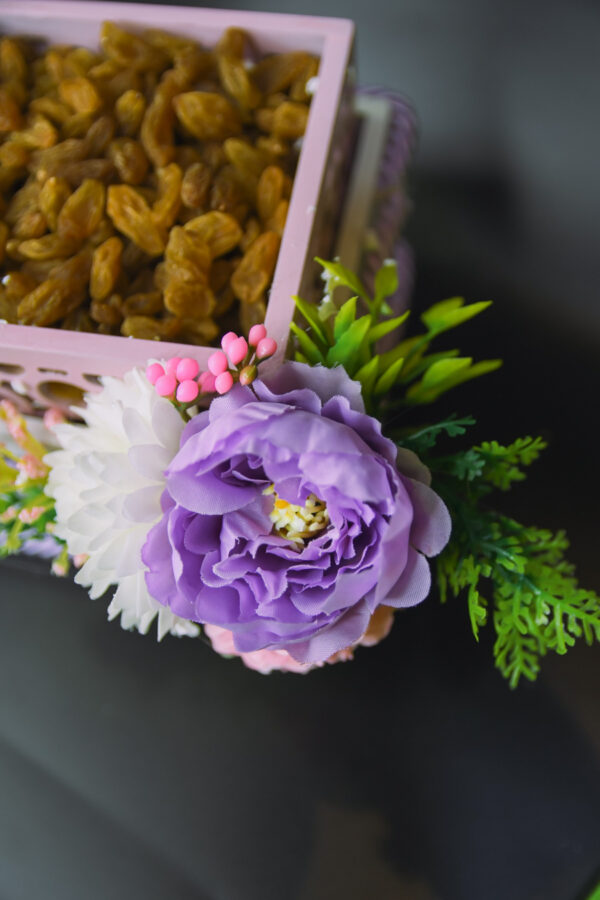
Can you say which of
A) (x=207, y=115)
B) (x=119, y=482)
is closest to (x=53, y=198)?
(x=207, y=115)

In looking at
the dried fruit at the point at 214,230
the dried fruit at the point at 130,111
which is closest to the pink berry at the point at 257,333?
the dried fruit at the point at 214,230

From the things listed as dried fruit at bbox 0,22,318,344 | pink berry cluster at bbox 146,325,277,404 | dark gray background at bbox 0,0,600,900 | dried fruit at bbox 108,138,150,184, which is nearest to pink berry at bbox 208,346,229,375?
pink berry cluster at bbox 146,325,277,404

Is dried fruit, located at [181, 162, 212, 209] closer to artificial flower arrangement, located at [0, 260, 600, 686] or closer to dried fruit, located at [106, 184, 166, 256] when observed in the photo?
dried fruit, located at [106, 184, 166, 256]

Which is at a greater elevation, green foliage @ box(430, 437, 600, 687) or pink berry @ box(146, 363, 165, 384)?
pink berry @ box(146, 363, 165, 384)

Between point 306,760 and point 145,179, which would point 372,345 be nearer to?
point 145,179

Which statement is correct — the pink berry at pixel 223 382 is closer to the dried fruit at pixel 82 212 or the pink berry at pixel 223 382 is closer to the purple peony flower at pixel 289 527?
the purple peony flower at pixel 289 527

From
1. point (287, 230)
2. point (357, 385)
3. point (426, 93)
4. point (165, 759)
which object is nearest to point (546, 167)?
point (426, 93)
